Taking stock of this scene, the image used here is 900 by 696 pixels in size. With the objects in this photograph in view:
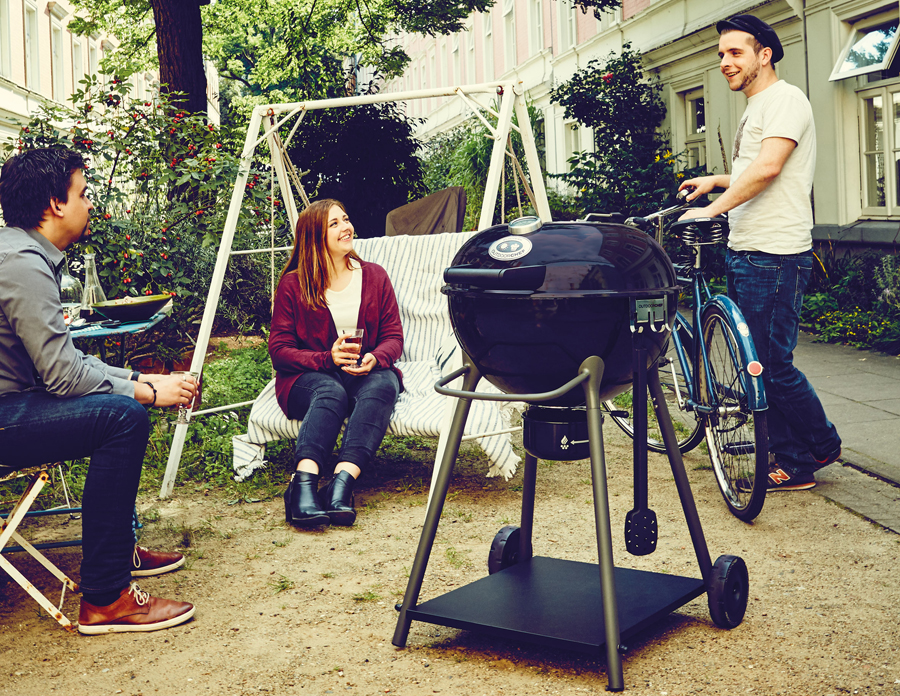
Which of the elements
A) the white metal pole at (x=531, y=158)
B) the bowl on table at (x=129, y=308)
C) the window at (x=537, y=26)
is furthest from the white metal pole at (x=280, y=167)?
the window at (x=537, y=26)

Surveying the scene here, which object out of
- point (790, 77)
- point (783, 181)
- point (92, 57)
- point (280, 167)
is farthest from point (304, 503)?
point (92, 57)

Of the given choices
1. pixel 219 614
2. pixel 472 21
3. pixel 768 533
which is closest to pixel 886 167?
pixel 768 533

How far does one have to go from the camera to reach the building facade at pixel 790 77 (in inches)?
400

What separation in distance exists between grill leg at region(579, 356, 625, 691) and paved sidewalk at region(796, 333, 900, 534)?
5.80 feet

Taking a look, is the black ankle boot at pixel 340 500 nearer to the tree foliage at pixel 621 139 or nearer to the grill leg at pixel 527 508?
the grill leg at pixel 527 508

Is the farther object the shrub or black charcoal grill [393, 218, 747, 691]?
the shrub

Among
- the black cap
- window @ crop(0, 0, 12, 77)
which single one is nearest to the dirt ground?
the black cap

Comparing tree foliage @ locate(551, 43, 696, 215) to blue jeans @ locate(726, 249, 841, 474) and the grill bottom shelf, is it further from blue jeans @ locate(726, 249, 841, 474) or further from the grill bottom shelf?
the grill bottom shelf

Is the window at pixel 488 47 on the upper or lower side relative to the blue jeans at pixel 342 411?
upper

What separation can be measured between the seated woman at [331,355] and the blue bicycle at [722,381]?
1181 millimetres

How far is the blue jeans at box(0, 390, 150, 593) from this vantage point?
3.00 meters

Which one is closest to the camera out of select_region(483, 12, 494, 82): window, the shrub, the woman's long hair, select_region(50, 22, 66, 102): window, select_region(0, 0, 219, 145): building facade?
the woman's long hair

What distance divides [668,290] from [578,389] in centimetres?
39

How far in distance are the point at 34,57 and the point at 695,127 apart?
17.0 meters
